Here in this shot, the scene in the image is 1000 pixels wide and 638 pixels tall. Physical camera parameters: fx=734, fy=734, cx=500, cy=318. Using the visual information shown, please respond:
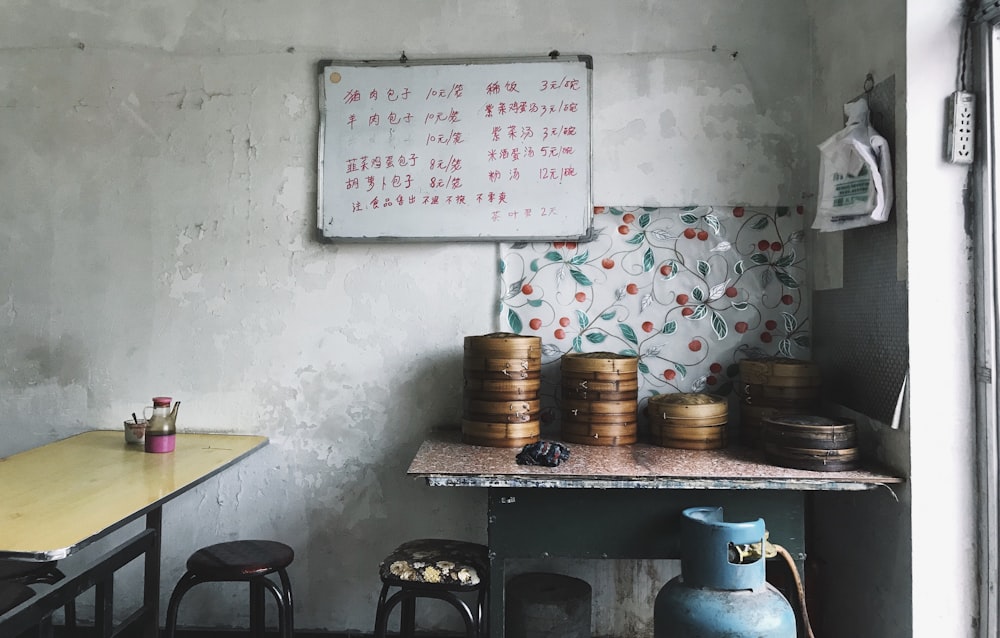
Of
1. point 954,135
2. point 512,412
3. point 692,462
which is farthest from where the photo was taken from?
point 512,412

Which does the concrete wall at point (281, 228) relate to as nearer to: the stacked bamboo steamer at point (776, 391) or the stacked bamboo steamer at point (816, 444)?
the stacked bamboo steamer at point (776, 391)

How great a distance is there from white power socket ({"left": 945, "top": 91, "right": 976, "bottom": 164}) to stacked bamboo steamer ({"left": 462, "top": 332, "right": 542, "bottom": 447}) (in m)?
1.62

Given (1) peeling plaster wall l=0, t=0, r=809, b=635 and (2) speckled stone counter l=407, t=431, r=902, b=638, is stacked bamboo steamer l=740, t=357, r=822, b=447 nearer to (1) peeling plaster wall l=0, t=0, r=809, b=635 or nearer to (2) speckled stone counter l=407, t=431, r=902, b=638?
(2) speckled stone counter l=407, t=431, r=902, b=638

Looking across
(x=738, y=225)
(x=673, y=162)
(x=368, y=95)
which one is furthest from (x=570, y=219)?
(x=368, y=95)

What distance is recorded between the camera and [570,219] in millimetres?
3248

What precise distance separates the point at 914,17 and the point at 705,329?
1407 millimetres

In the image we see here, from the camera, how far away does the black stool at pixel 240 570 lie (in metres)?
2.62

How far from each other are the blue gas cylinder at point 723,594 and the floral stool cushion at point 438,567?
2.15 ft

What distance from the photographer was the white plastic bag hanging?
8.45 feet

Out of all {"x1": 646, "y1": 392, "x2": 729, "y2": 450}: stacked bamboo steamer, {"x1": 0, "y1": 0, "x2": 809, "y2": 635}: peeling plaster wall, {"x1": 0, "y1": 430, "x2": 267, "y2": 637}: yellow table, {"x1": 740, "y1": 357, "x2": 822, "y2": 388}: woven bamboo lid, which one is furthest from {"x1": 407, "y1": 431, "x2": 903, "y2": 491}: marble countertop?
{"x1": 0, "y1": 430, "x2": 267, "y2": 637}: yellow table

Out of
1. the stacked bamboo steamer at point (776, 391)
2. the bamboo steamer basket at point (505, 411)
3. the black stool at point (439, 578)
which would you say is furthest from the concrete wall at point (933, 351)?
the black stool at point (439, 578)

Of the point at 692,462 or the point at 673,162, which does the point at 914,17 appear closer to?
the point at 673,162

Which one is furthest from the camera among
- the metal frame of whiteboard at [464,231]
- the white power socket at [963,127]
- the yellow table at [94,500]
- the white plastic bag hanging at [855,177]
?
the metal frame of whiteboard at [464,231]

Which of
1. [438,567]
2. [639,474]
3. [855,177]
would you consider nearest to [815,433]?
[639,474]
